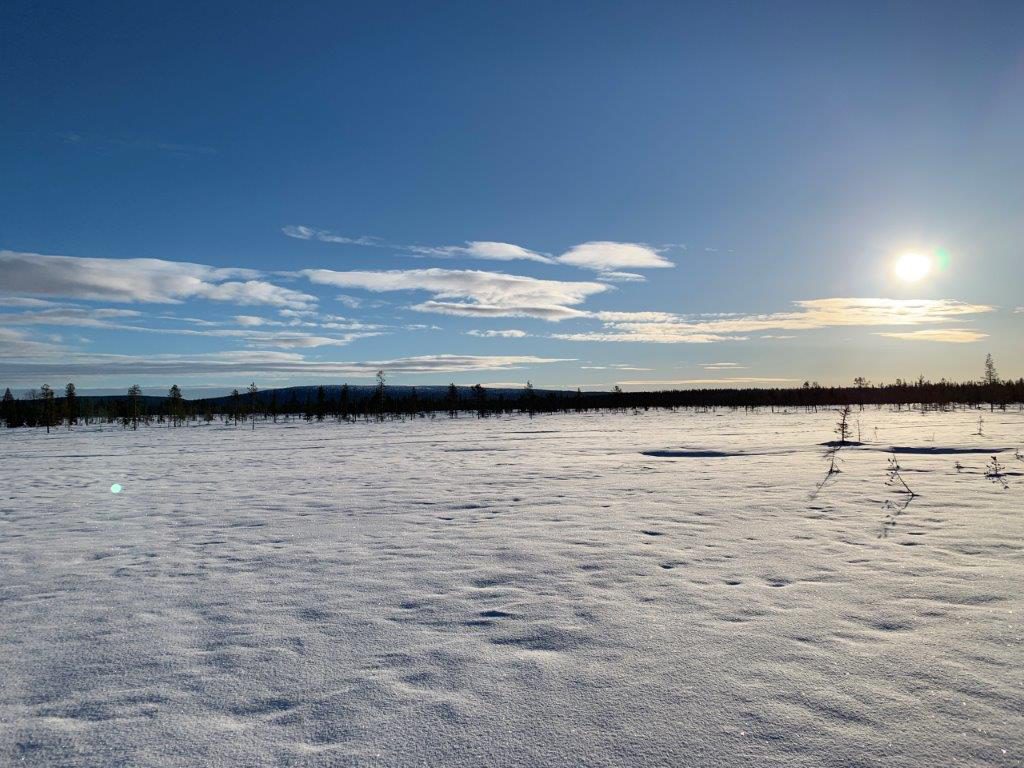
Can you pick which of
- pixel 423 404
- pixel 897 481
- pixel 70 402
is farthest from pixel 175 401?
pixel 897 481

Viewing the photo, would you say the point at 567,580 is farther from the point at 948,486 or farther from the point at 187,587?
the point at 948,486

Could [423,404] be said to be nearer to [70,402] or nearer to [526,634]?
[70,402]

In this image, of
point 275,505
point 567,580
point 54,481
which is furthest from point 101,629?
point 54,481

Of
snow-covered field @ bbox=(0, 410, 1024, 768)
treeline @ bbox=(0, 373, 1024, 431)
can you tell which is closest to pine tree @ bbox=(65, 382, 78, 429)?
treeline @ bbox=(0, 373, 1024, 431)

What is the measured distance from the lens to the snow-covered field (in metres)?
3.00

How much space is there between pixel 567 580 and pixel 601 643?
4.97ft

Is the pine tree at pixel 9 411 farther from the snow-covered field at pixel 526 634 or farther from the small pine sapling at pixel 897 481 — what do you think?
the small pine sapling at pixel 897 481

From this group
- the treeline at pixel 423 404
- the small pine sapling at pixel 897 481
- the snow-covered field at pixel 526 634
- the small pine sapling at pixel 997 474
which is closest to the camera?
the snow-covered field at pixel 526 634

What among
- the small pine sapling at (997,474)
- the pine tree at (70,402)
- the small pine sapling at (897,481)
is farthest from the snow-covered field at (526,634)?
the pine tree at (70,402)

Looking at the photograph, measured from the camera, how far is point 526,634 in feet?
14.4

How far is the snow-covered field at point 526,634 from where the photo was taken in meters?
3.00

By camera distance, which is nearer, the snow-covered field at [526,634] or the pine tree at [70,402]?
the snow-covered field at [526,634]

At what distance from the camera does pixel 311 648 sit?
4215 millimetres

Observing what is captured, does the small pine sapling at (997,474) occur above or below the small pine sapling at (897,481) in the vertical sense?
above
